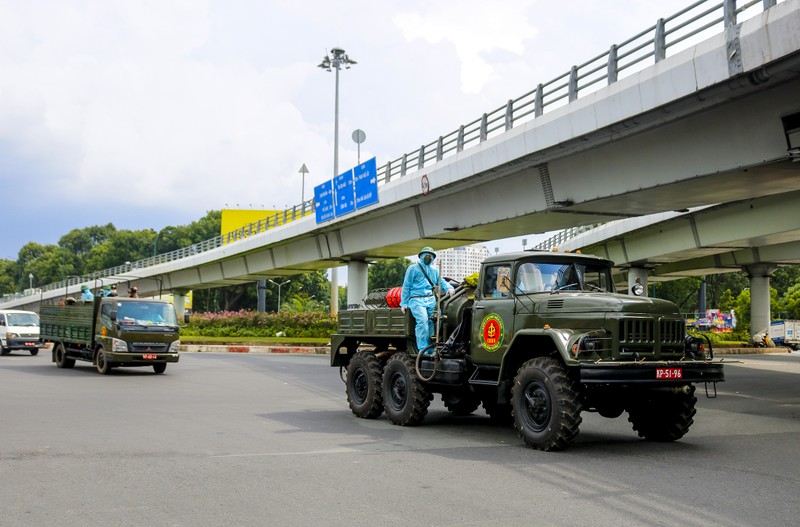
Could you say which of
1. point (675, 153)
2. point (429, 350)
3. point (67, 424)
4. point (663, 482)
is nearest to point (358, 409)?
point (429, 350)

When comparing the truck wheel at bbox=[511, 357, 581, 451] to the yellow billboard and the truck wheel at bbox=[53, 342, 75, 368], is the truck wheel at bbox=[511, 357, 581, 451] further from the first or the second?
the yellow billboard

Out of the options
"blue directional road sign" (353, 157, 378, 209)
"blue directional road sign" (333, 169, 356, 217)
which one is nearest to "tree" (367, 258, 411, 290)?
"blue directional road sign" (333, 169, 356, 217)

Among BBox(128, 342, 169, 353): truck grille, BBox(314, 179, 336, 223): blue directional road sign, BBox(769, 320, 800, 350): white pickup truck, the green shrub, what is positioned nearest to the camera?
BBox(128, 342, 169, 353): truck grille

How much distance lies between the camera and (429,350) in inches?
454

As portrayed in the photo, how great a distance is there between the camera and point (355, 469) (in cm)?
812

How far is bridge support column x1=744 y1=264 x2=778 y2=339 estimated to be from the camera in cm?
4734

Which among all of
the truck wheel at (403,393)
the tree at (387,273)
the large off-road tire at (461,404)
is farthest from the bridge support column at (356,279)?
the tree at (387,273)

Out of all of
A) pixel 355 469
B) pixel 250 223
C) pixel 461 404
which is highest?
pixel 250 223

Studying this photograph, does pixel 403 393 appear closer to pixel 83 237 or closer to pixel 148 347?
pixel 148 347

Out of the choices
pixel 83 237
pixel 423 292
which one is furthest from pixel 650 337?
pixel 83 237

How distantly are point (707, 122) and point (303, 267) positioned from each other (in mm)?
32588

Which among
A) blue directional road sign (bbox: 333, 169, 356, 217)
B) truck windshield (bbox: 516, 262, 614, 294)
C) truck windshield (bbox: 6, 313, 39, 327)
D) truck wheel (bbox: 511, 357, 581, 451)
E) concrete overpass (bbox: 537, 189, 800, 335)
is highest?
blue directional road sign (bbox: 333, 169, 356, 217)

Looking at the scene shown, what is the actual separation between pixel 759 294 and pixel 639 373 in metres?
44.3

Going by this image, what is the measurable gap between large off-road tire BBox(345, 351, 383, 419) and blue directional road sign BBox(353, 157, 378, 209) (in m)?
19.7
